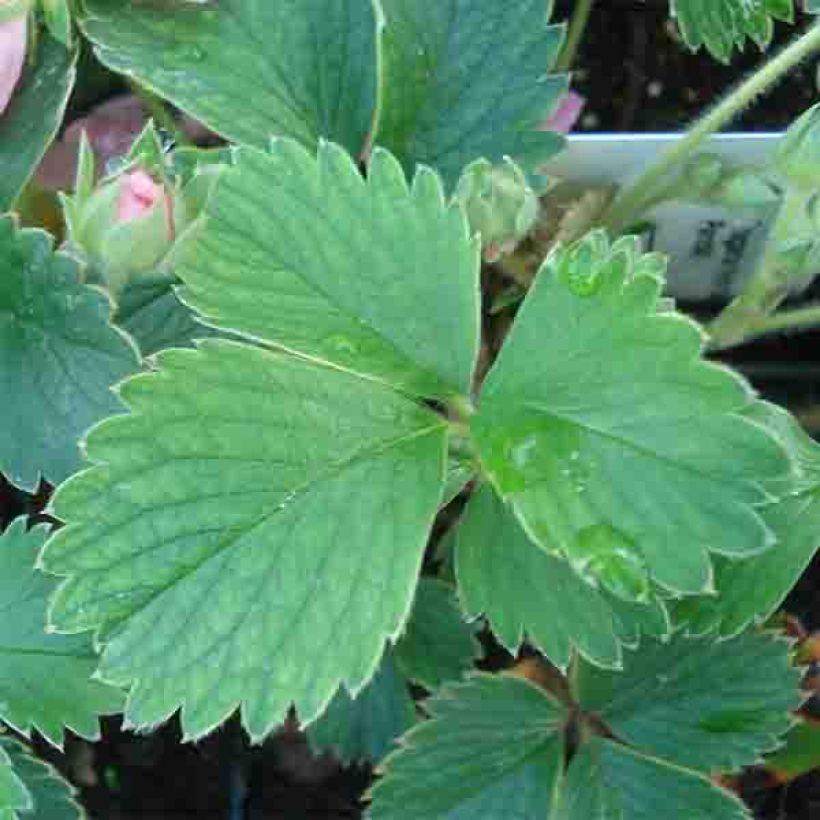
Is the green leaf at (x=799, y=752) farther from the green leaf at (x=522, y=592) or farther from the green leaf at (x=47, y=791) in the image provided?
the green leaf at (x=47, y=791)

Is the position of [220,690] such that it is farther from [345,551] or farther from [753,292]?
[753,292]

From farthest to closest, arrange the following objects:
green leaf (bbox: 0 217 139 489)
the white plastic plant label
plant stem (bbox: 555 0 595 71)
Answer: plant stem (bbox: 555 0 595 71)
the white plastic plant label
green leaf (bbox: 0 217 139 489)

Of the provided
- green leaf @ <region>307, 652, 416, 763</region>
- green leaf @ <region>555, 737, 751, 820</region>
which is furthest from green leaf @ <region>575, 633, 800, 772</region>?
green leaf @ <region>307, 652, 416, 763</region>

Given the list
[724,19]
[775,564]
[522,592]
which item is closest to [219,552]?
[522,592]

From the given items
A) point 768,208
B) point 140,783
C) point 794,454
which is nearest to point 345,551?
point 794,454

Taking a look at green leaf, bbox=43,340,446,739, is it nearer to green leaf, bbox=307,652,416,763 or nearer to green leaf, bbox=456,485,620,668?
green leaf, bbox=456,485,620,668

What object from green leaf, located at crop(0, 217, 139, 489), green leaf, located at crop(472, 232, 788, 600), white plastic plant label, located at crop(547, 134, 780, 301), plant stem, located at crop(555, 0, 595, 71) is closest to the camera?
green leaf, located at crop(472, 232, 788, 600)
